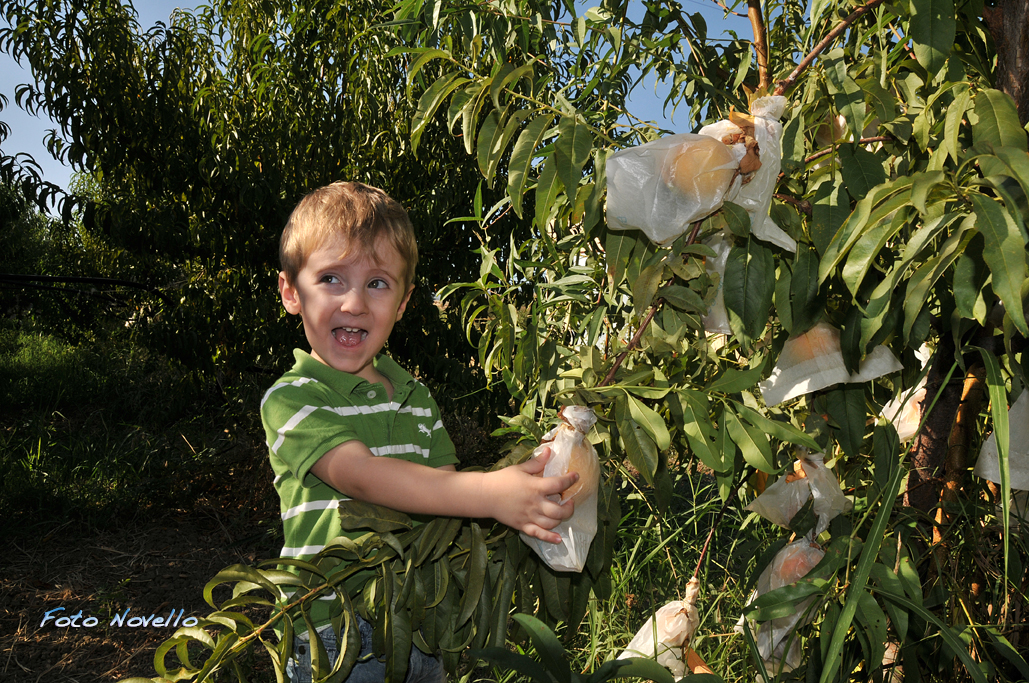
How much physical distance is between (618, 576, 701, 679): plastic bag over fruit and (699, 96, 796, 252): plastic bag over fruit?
0.67 meters

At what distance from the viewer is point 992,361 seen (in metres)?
0.71

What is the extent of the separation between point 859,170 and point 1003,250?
23cm

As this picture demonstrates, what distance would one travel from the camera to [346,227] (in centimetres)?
109

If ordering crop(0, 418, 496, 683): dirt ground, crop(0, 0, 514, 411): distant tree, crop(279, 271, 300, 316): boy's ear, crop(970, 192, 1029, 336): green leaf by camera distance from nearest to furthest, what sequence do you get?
crop(970, 192, 1029, 336): green leaf, crop(279, 271, 300, 316): boy's ear, crop(0, 418, 496, 683): dirt ground, crop(0, 0, 514, 411): distant tree

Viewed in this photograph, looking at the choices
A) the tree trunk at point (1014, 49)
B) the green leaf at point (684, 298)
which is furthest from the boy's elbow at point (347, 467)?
the tree trunk at point (1014, 49)

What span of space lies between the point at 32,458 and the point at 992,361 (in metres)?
4.14

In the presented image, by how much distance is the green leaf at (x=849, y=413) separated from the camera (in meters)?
0.90

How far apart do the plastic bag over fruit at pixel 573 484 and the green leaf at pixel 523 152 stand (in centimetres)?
24

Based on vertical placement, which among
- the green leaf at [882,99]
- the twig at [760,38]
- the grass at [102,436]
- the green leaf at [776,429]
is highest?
the twig at [760,38]

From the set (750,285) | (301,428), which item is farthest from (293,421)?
(750,285)

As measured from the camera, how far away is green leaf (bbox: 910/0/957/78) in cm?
63

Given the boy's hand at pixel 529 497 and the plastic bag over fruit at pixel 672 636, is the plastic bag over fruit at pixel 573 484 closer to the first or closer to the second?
the boy's hand at pixel 529 497

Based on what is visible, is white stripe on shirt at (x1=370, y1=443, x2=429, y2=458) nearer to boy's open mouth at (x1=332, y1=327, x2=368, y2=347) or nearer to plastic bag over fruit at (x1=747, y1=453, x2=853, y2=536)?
boy's open mouth at (x1=332, y1=327, x2=368, y2=347)

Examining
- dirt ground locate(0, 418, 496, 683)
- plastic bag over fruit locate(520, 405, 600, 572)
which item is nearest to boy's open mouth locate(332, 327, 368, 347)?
plastic bag over fruit locate(520, 405, 600, 572)
